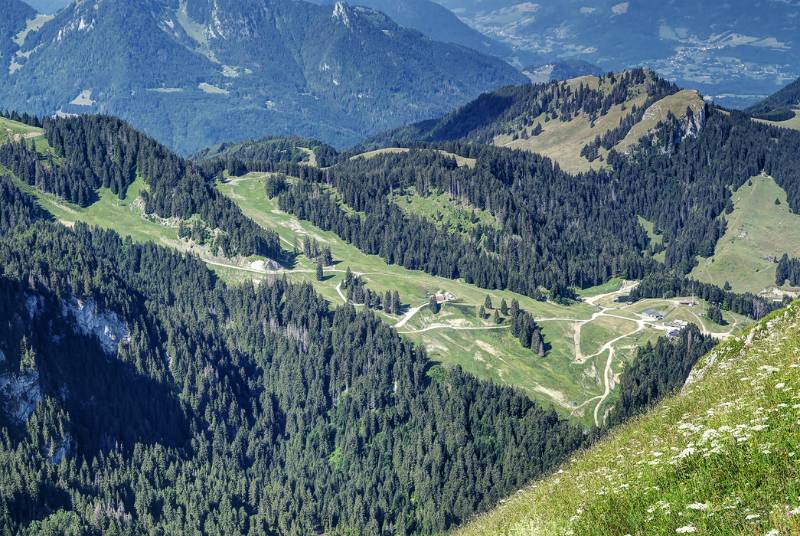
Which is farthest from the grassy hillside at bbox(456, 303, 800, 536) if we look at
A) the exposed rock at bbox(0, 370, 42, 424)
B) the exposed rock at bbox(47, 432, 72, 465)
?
the exposed rock at bbox(0, 370, 42, 424)

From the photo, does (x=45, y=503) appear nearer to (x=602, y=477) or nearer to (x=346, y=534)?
(x=346, y=534)

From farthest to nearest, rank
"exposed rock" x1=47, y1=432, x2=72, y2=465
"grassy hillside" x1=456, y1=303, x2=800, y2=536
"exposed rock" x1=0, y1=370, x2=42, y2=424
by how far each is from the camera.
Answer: "exposed rock" x1=47, y1=432, x2=72, y2=465 → "exposed rock" x1=0, y1=370, x2=42, y2=424 → "grassy hillside" x1=456, y1=303, x2=800, y2=536

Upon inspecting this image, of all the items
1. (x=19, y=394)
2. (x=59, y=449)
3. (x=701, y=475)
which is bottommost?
(x=59, y=449)

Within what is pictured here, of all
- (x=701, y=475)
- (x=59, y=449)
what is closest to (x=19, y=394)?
(x=59, y=449)

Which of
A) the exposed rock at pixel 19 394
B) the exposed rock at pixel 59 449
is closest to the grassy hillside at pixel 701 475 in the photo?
the exposed rock at pixel 59 449

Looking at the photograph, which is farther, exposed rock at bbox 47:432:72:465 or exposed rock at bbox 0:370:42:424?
exposed rock at bbox 47:432:72:465

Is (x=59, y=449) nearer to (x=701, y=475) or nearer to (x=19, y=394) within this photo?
(x=19, y=394)

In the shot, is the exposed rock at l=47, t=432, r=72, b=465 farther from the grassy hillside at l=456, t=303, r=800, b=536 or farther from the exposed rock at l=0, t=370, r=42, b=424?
the grassy hillside at l=456, t=303, r=800, b=536

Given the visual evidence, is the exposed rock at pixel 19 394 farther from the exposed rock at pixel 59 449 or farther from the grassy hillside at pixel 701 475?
the grassy hillside at pixel 701 475
